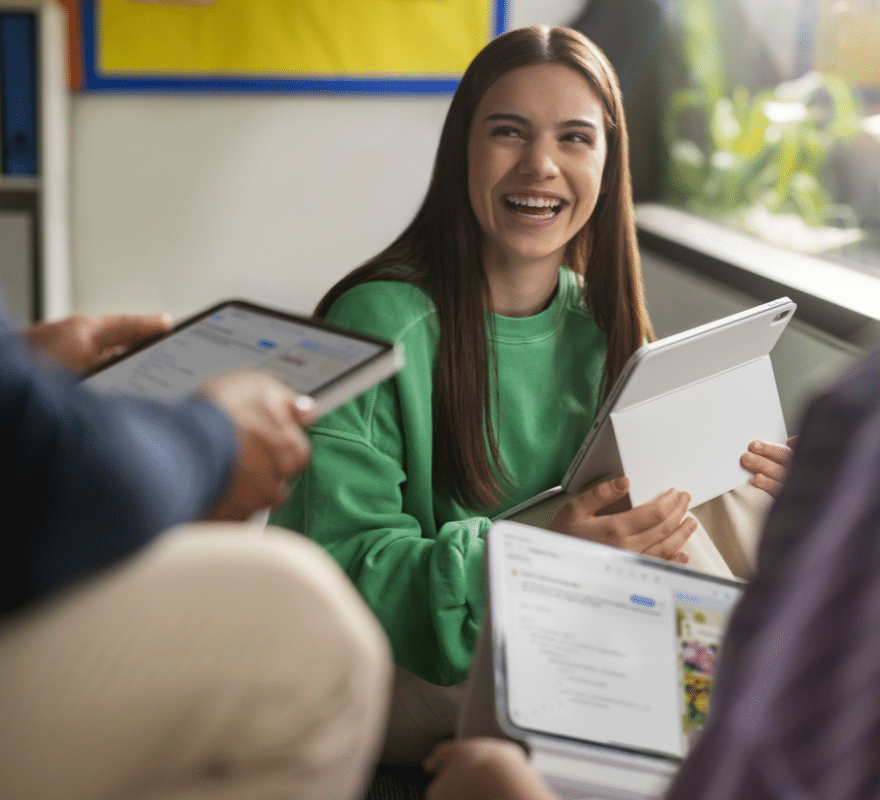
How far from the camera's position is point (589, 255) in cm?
123

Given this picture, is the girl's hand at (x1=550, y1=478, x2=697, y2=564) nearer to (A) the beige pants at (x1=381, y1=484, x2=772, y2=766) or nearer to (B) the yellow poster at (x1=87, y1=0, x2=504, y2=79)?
(A) the beige pants at (x1=381, y1=484, x2=772, y2=766)

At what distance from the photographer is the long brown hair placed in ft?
3.55

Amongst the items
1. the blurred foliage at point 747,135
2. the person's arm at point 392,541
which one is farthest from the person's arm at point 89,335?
the blurred foliage at point 747,135

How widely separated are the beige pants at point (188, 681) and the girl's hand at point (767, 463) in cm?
73

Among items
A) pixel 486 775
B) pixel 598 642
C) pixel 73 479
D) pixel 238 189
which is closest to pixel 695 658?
A: pixel 598 642

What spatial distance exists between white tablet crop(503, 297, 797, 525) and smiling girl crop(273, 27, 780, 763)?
0.05m

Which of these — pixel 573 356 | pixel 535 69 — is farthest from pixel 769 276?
pixel 535 69

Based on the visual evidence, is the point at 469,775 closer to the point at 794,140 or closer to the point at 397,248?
the point at 397,248

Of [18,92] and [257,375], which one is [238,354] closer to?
[257,375]

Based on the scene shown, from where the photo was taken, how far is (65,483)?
1.30 ft

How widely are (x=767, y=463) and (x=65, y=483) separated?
0.85 metres

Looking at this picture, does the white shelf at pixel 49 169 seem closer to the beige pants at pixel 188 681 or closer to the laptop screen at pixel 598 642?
the laptop screen at pixel 598 642

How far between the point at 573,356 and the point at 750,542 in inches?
13.9

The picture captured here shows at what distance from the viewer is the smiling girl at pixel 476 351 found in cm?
99
